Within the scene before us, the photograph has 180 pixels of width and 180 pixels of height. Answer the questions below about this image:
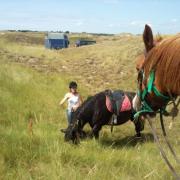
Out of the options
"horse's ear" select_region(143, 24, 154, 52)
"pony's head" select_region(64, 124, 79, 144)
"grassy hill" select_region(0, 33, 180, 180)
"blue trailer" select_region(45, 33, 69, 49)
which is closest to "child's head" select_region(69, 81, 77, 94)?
"grassy hill" select_region(0, 33, 180, 180)

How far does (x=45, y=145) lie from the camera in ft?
18.1

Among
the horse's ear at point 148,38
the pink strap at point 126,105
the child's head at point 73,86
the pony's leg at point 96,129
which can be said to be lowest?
the pony's leg at point 96,129

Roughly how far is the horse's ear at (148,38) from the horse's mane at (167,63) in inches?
1.9

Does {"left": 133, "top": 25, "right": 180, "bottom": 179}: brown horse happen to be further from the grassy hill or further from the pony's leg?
the pony's leg

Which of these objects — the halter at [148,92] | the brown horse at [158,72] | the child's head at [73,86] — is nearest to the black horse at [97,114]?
the child's head at [73,86]

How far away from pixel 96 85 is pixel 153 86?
13.5 metres

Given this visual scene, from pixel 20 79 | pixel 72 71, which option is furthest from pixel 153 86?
pixel 72 71

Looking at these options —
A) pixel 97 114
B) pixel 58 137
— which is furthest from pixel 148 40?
pixel 97 114

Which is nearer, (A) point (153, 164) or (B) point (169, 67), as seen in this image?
(B) point (169, 67)

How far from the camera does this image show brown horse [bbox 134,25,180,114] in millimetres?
2344

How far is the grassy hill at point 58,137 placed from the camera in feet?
15.5

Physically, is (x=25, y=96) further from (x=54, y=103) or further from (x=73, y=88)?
(x=73, y=88)

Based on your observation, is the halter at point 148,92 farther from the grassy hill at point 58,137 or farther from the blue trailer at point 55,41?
the blue trailer at point 55,41

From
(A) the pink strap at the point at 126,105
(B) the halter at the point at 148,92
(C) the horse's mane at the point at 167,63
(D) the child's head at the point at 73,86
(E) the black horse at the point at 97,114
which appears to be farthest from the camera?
(D) the child's head at the point at 73,86
